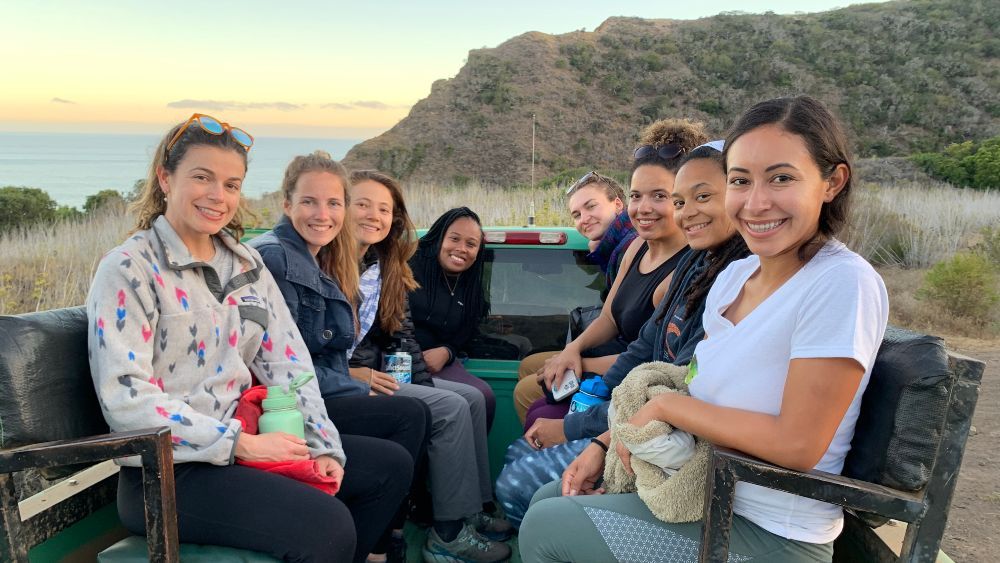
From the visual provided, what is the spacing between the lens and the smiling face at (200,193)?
2338 mm

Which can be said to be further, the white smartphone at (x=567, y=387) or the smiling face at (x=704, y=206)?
the white smartphone at (x=567, y=387)

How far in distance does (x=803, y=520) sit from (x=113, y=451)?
1.73m

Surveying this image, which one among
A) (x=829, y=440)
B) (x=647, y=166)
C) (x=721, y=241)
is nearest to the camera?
(x=829, y=440)

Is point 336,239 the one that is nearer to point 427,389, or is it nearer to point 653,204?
point 427,389

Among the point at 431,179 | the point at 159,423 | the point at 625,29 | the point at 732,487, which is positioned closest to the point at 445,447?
the point at 159,423

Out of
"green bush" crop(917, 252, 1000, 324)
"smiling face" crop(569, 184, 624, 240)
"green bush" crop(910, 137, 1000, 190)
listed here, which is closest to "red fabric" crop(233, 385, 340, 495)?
"smiling face" crop(569, 184, 624, 240)

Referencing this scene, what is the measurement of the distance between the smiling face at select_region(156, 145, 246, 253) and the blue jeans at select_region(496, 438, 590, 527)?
4.62 ft

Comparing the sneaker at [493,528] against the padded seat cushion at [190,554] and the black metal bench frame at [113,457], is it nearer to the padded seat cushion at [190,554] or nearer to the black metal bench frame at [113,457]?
the padded seat cushion at [190,554]

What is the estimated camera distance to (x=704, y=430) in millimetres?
1796

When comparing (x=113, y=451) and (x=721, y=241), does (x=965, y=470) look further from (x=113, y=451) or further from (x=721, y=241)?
(x=113, y=451)

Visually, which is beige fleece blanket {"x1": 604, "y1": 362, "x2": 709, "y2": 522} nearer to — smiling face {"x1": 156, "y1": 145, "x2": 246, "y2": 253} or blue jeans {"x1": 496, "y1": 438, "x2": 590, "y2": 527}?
blue jeans {"x1": 496, "y1": 438, "x2": 590, "y2": 527}

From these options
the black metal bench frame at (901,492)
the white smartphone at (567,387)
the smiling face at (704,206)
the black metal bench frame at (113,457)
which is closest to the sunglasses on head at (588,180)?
the white smartphone at (567,387)

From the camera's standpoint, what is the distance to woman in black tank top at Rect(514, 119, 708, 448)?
302 centimetres

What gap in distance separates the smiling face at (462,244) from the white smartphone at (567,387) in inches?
32.1
